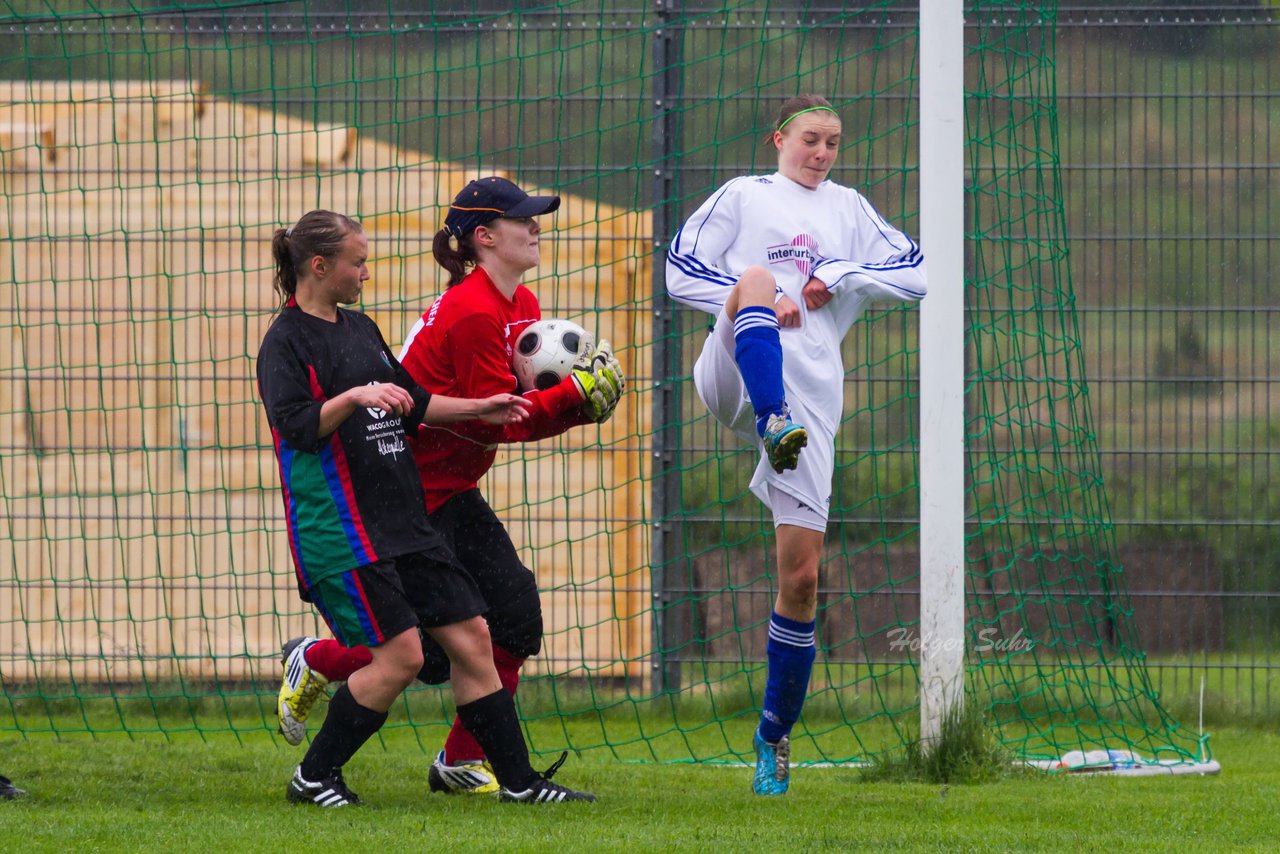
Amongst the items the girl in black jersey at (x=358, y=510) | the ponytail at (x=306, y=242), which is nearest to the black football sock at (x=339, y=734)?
the girl in black jersey at (x=358, y=510)

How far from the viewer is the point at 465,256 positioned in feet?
15.3

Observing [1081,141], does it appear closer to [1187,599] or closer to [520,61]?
[1187,599]

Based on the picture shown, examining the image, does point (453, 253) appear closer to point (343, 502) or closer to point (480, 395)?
point (480, 395)

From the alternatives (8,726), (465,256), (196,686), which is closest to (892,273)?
(465,256)

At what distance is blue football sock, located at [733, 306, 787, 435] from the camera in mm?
4426

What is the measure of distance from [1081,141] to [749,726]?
2.98 metres

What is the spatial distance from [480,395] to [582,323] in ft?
8.43

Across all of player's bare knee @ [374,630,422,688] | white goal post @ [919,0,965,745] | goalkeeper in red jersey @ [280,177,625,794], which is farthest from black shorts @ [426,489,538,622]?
white goal post @ [919,0,965,745]

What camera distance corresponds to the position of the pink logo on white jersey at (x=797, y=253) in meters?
4.89

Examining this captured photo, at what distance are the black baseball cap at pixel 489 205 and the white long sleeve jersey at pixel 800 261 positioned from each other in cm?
56

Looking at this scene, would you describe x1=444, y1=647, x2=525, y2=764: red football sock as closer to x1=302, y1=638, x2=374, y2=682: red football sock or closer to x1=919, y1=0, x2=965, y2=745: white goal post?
x1=302, y1=638, x2=374, y2=682: red football sock

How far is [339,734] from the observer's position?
4.24 meters

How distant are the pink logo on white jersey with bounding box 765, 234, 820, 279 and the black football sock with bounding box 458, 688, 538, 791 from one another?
1.62 metres

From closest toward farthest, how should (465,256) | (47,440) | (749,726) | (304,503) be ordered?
(304,503) → (465,256) → (749,726) → (47,440)
